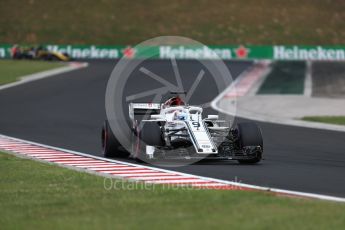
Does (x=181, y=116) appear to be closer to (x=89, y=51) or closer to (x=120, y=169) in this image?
(x=120, y=169)

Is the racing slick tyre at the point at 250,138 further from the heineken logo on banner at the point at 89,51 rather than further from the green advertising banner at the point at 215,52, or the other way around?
the heineken logo on banner at the point at 89,51

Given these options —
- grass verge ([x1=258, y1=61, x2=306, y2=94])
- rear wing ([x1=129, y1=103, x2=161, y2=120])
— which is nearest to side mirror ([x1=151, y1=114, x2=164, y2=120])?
rear wing ([x1=129, y1=103, x2=161, y2=120])

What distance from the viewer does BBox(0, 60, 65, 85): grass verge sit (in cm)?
4453

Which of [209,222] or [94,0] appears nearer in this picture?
[209,222]

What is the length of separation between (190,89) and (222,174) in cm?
2506

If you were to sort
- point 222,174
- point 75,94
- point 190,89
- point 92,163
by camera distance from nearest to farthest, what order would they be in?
point 222,174 → point 92,163 → point 75,94 → point 190,89

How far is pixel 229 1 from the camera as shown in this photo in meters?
84.9

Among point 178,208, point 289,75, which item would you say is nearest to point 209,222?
point 178,208

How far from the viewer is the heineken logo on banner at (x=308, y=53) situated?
2618 inches

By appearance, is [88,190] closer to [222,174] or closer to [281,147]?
[222,174]

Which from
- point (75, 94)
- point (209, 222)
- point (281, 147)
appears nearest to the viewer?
point (209, 222)

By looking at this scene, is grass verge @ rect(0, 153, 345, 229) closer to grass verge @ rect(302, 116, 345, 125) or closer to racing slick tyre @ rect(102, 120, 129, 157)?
racing slick tyre @ rect(102, 120, 129, 157)

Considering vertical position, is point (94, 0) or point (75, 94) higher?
point (94, 0)

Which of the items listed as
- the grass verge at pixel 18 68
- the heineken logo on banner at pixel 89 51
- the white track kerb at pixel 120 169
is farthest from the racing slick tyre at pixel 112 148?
the heineken logo on banner at pixel 89 51
